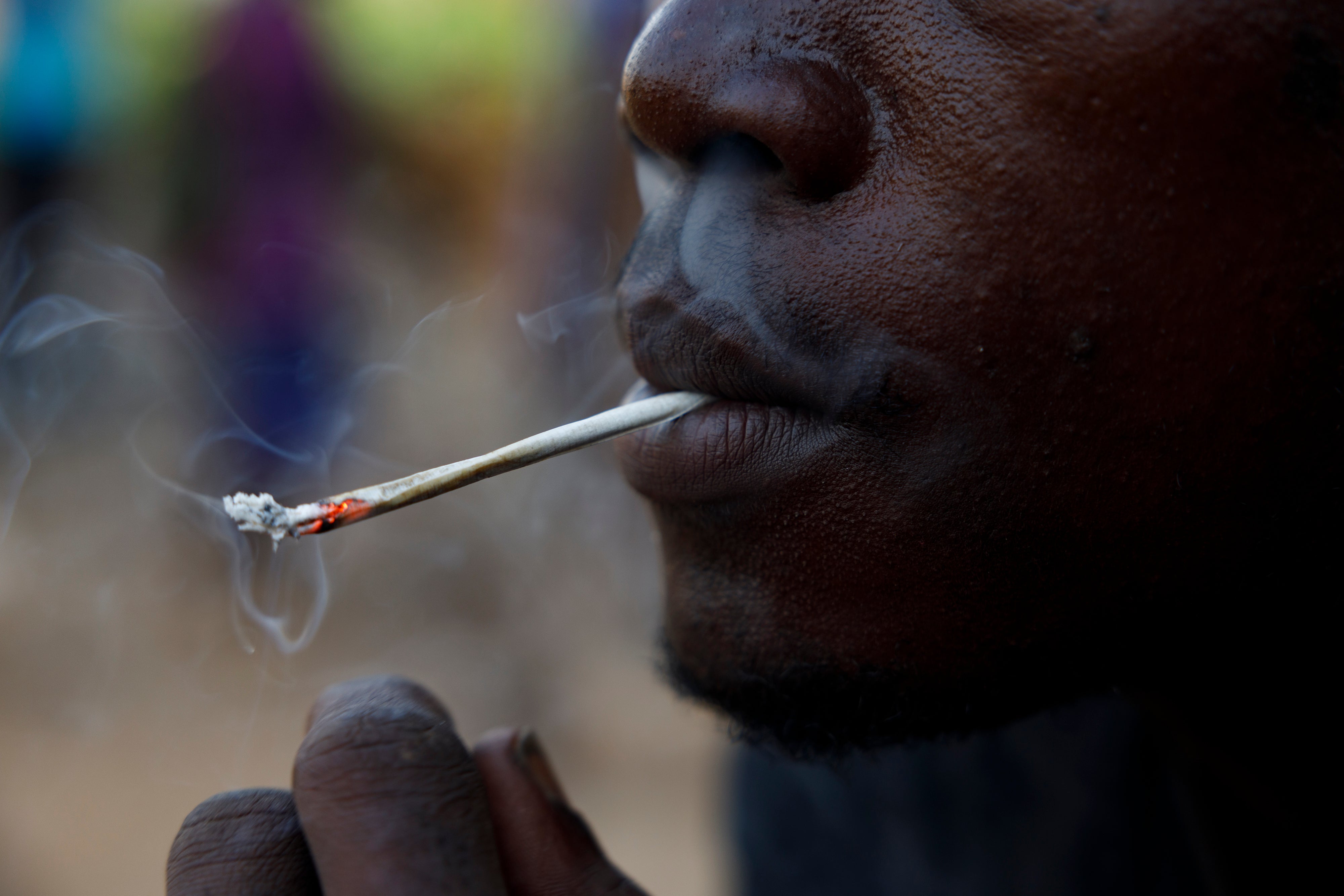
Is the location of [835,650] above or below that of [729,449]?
below

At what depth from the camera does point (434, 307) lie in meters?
5.17

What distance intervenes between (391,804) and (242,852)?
0.17 m

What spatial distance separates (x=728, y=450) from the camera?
3.35ft

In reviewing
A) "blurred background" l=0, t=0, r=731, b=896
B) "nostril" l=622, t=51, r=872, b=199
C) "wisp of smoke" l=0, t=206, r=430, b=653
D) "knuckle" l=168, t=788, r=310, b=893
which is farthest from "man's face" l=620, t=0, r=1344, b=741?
"blurred background" l=0, t=0, r=731, b=896

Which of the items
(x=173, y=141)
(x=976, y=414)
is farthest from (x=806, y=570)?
(x=173, y=141)

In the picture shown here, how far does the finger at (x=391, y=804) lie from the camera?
922mm

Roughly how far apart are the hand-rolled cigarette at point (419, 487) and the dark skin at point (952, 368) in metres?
0.12

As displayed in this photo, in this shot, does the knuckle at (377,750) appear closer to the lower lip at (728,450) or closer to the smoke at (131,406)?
the lower lip at (728,450)

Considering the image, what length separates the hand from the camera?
3.03 ft

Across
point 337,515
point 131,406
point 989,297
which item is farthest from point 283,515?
point 131,406

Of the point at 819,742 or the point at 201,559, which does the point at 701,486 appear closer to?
the point at 819,742

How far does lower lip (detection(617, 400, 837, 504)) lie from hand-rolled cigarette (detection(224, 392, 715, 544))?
42 mm

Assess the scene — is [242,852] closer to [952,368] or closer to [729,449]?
[729,449]

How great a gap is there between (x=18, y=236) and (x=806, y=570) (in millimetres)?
4392
